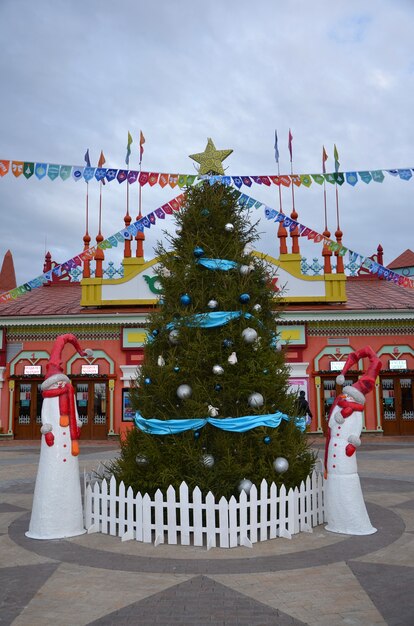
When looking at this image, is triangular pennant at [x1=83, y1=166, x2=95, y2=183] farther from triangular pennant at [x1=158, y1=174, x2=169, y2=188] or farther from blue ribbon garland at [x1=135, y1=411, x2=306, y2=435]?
blue ribbon garland at [x1=135, y1=411, x2=306, y2=435]

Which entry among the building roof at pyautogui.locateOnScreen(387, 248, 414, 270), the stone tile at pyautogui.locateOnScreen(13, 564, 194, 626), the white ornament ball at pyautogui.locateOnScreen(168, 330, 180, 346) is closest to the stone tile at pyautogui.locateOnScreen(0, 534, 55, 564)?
the stone tile at pyautogui.locateOnScreen(13, 564, 194, 626)

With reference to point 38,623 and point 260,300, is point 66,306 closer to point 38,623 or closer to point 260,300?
point 260,300

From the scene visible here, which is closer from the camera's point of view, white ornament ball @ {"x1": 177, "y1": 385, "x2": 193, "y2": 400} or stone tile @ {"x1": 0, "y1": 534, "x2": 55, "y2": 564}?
→ stone tile @ {"x1": 0, "y1": 534, "x2": 55, "y2": 564}

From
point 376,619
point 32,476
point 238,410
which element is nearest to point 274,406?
point 238,410

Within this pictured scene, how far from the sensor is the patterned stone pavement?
398 centimetres

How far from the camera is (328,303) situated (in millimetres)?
18984

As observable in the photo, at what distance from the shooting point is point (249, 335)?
20.8 feet

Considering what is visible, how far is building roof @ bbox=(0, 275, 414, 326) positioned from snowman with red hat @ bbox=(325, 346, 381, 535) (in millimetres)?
10118

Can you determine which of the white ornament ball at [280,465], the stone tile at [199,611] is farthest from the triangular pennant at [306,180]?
the stone tile at [199,611]

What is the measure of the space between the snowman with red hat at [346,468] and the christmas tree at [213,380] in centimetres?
41

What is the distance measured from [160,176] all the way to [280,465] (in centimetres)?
805

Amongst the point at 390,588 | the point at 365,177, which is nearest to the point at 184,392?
the point at 390,588

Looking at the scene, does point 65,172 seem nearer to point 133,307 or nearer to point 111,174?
point 111,174

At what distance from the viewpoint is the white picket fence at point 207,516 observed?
18.7 feet
